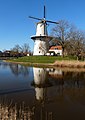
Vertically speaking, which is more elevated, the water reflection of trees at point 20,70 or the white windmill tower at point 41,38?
the white windmill tower at point 41,38

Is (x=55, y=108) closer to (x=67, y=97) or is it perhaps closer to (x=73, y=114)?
(x=73, y=114)

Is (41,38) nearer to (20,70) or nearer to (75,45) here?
(75,45)

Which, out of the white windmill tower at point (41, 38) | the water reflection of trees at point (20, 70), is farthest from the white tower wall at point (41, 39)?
the water reflection of trees at point (20, 70)

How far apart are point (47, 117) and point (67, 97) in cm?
477

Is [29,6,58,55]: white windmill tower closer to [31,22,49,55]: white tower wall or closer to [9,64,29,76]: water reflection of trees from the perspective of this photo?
[31,22,49,55]: white tower wall

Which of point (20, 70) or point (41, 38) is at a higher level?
point (41, 38)

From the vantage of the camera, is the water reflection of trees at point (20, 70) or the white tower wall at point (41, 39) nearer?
the water reflection of trees at point (20, 70)

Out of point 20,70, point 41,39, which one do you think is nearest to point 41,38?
point 41,39

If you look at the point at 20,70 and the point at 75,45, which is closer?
the point at 20,70

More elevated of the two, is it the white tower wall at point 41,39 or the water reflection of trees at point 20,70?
the white tower wall at point 41,39

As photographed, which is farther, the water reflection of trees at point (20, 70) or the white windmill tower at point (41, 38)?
the white windmill tower at point (41, 38)

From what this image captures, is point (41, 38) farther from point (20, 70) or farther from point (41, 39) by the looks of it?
point (20, 70)

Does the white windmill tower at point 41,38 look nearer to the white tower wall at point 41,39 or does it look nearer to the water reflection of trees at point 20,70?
the white tower wall at point 41,39

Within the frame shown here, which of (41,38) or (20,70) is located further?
(41,38)
